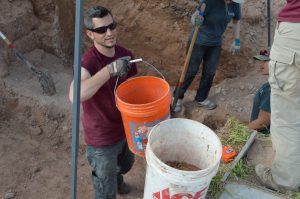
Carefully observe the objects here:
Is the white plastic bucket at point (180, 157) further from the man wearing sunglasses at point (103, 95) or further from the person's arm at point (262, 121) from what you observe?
the person's arm at point (262, 121)

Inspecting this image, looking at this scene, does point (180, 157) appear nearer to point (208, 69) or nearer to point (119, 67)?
point (119, 67)

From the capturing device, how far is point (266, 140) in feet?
11.4

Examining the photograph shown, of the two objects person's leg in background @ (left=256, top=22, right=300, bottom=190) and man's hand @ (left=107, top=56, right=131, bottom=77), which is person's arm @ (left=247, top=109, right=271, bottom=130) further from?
man's hand @ (left=107, top=56, right=131, bottom=77)

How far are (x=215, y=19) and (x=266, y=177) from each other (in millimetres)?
2539

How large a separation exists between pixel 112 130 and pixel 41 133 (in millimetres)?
2683

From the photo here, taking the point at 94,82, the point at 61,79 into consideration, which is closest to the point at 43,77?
the point at 61,79

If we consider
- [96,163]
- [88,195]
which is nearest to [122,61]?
[96,163]

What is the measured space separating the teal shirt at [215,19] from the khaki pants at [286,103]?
2.08 metres

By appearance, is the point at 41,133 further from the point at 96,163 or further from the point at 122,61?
the point at 122,61

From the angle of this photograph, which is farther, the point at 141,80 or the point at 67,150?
the point at 67,150

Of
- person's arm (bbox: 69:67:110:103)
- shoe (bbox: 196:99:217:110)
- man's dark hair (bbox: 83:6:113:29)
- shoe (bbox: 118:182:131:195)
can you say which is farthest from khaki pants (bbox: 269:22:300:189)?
shoe (bbox: 196:99:217:110)

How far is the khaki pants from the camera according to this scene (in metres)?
2.68

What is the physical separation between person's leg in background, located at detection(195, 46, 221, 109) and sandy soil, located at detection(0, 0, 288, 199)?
26 centimetres

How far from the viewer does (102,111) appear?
3.30 metres
